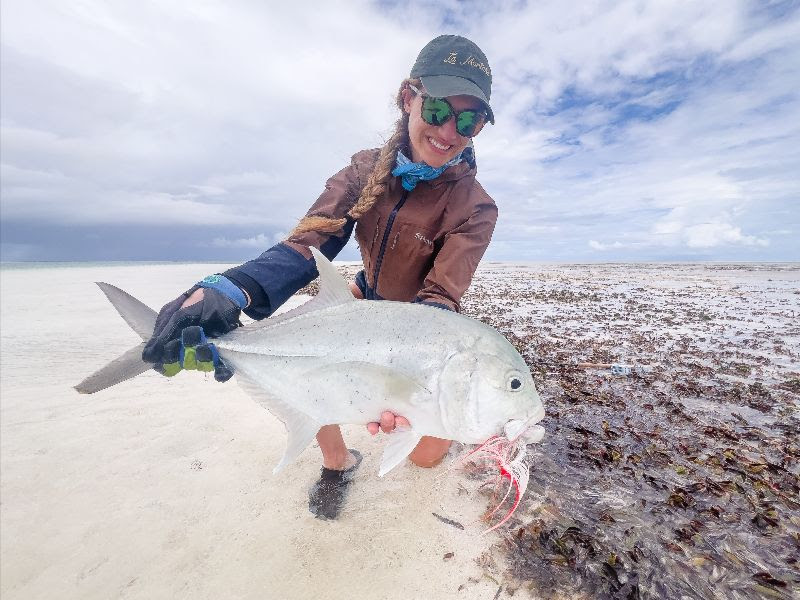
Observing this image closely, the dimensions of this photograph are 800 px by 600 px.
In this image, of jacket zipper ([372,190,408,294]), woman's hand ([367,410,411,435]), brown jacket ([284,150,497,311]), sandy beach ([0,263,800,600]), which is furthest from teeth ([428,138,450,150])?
sandy beach ([0,263,800,600])

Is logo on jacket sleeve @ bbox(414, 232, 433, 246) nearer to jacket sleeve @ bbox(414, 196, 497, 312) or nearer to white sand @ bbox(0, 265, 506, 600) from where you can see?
jacket sleeve @ bbox(414, 196, 497, 312)

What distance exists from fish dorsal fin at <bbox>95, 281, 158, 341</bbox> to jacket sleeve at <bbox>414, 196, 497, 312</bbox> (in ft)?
6.11

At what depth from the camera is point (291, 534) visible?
3.06 metres

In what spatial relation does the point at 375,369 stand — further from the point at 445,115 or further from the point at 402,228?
the point at 445,115

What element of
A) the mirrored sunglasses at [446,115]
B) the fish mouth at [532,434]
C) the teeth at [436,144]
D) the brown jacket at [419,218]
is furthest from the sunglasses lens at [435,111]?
the fish mouth at [532,434]

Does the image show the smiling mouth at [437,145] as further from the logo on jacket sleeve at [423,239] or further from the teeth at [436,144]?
the logo on jacket sleeve at [423,239]

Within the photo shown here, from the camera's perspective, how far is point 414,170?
3.66 meters

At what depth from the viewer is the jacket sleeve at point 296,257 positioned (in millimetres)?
3100

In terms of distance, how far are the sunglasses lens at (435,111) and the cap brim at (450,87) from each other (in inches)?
2.9

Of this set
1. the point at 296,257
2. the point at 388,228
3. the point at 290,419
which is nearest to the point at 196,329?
the point at 290,419

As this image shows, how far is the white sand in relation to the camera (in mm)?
2637

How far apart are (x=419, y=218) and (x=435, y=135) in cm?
73

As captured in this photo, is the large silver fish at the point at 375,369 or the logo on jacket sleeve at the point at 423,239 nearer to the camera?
the large silver fish at the point at 375,369

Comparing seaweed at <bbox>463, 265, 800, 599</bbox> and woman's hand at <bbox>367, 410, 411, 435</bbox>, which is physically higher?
woman's hand at <bbox>367, 410, 411, 435</bbox>
